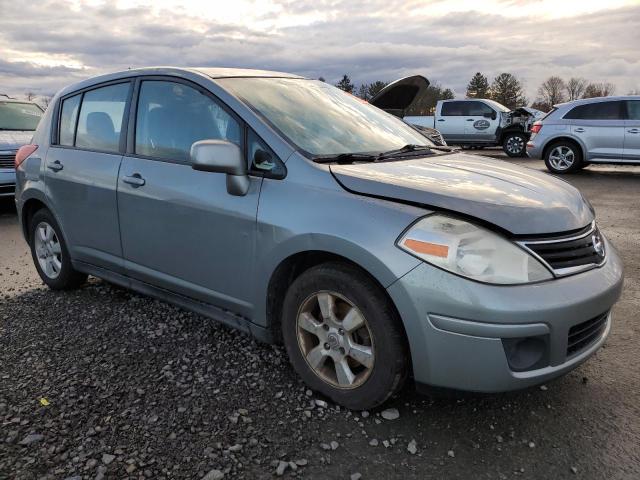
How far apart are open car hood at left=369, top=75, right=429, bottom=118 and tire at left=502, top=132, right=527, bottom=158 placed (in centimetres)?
1116

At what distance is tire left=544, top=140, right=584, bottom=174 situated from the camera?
1207 cm

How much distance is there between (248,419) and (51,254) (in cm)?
276

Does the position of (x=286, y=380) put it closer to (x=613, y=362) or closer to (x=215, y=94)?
(x=215, y=94)

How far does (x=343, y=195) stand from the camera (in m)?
2.57

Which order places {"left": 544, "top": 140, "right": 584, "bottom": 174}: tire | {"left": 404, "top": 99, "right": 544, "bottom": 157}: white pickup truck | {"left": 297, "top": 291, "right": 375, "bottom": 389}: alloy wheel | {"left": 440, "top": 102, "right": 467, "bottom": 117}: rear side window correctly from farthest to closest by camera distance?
{"left": 440, "top": 102, "right": 467, "bottom": 117}: rear side window
{"left": 404, "top": 99, "right": 544, "bottom": 157}: white pickup truck
{"left": 544, "top": 140, "right": 584, "bottom": 174}: tire
{"left": 297, "top": 291, "right": 375, "bottom": 389}: alloy wheel

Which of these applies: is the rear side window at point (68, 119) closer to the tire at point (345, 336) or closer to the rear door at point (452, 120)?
the tire at point (345, 336)

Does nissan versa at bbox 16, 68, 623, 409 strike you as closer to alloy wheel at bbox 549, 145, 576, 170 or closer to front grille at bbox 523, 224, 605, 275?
front grille at bbox 523, 224, 605, 275

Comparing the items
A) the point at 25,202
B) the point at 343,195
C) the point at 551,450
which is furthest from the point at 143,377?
the point at 25,202

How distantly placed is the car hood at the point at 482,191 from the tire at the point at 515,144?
15.7 metres

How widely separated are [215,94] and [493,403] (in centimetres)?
223

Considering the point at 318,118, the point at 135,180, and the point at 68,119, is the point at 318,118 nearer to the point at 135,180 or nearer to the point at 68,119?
the point at 135,180

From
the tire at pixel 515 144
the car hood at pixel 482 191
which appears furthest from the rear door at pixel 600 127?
the car hood at pixel 482 191

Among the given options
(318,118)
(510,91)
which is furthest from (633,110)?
(510,91)

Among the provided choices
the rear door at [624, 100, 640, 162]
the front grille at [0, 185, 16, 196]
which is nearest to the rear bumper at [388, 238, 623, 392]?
the front grille at [0, 185, 16, 196]
